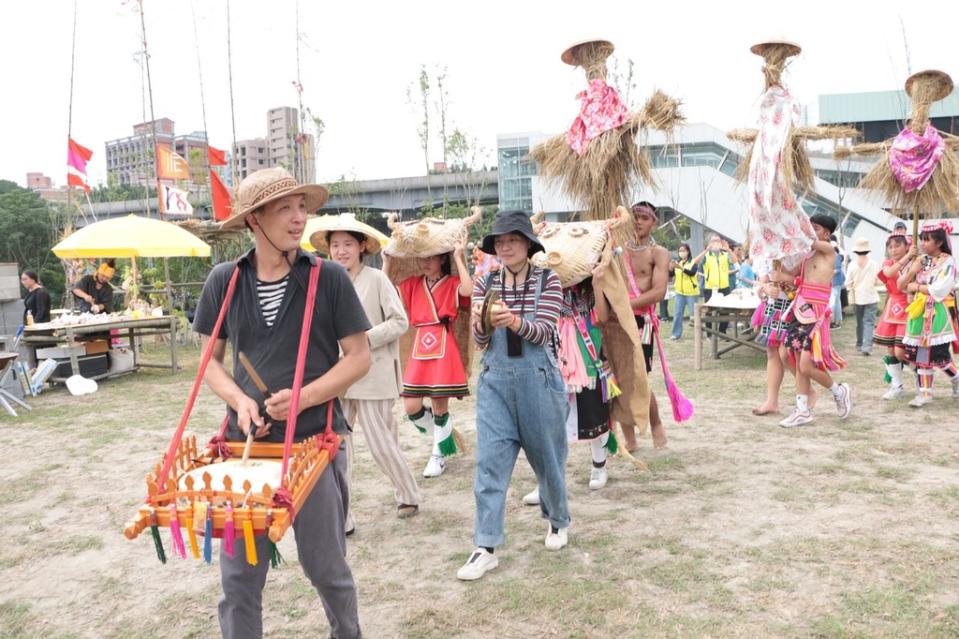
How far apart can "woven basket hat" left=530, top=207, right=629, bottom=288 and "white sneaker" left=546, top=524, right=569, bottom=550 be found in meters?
1.30

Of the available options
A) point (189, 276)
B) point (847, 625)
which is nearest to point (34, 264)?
point (189, 276)

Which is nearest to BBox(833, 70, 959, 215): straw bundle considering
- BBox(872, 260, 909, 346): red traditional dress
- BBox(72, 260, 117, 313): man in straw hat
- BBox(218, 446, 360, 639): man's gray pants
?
BBox(872, 260, 909, 346): red traditional dress

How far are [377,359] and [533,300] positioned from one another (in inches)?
40.4

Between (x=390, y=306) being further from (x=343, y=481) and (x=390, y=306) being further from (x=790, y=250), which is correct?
(x=790, y=250)

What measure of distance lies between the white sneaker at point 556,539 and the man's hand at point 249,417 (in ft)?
5.93

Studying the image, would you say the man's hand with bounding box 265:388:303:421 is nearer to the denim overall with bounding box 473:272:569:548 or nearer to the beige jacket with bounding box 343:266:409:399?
the denim overall with bounding box 473:272:569:548

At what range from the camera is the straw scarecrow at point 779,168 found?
5.19 metres

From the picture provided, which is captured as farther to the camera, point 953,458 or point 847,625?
point 953,458

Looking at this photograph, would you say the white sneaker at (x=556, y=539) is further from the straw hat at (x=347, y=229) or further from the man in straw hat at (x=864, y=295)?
the man in straw hat at (x=864, y=295)

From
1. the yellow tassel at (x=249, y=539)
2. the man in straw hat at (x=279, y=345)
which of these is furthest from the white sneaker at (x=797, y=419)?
the yellow tassel at (x=249, y=539)

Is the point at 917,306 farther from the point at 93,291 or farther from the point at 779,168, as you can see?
the point at 93,291

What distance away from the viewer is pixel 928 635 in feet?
8.60

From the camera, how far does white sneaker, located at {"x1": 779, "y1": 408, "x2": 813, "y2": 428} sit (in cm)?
580

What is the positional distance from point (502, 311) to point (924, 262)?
535cm
